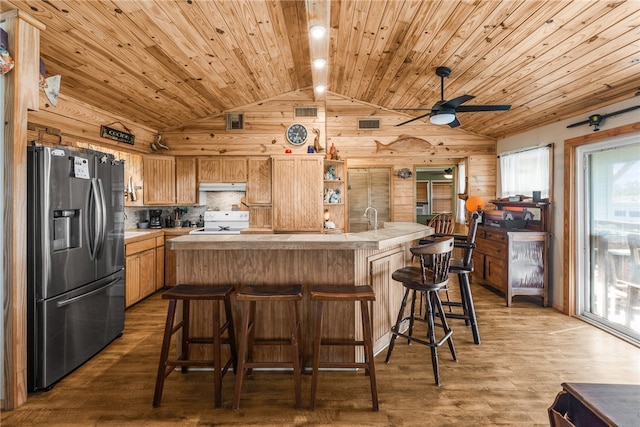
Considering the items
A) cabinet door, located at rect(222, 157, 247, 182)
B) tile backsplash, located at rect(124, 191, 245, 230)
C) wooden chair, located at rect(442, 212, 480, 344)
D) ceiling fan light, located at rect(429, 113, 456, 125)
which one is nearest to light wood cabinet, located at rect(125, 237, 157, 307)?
tile backsplash, located at rect(124, 191, 245, 230)

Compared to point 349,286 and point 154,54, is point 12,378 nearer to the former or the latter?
point 349,286

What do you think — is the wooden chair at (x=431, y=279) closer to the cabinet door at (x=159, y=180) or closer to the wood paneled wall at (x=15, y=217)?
the wood paneled wall at (x=15, y=217)

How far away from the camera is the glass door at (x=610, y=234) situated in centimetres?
310

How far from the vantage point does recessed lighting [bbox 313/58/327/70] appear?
3.51 m

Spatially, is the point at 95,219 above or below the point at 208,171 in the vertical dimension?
below

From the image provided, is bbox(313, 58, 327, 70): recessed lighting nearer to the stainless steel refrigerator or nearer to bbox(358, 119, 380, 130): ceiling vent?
bbox(358, 119, 380, 130): ceiling vent

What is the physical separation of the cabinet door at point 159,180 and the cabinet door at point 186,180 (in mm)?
82

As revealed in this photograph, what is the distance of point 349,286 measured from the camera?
2.31 metres

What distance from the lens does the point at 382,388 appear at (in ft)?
7.46

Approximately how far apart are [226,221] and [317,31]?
336 cm

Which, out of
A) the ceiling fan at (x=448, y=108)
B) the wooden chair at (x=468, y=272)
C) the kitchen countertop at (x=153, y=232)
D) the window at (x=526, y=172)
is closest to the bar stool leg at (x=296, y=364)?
the wooden chair at (x=468, y=272)

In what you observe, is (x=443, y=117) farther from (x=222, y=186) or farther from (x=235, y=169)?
(x=222, y=186)

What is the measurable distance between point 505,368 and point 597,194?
2357 millimetres

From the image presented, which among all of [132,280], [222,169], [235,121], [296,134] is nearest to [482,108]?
[296,134]
